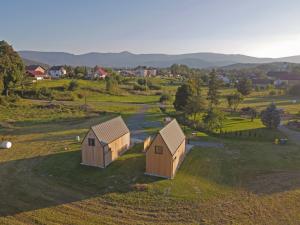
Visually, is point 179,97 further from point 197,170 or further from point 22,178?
point 22,178

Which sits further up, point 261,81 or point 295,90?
point 261,81

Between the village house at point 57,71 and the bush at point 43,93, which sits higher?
the village house at point 57,71

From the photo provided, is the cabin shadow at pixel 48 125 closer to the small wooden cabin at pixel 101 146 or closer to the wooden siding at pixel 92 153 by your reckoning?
the small wooden cabin at pixel 101 146

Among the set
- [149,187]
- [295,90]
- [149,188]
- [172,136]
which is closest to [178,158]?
[172,136]

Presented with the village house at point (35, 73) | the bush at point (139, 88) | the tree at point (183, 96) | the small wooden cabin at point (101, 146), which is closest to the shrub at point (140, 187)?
the small wooden cabin at point (101, 146)

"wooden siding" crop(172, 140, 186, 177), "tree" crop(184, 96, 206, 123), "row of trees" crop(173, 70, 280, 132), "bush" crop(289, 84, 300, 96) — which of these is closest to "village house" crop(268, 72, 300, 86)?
"bush" crop(289, 84, 300, 96)

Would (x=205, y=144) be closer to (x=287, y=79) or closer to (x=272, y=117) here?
(x=272, y=117)

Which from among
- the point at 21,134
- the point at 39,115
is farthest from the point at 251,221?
the point at 39,115
